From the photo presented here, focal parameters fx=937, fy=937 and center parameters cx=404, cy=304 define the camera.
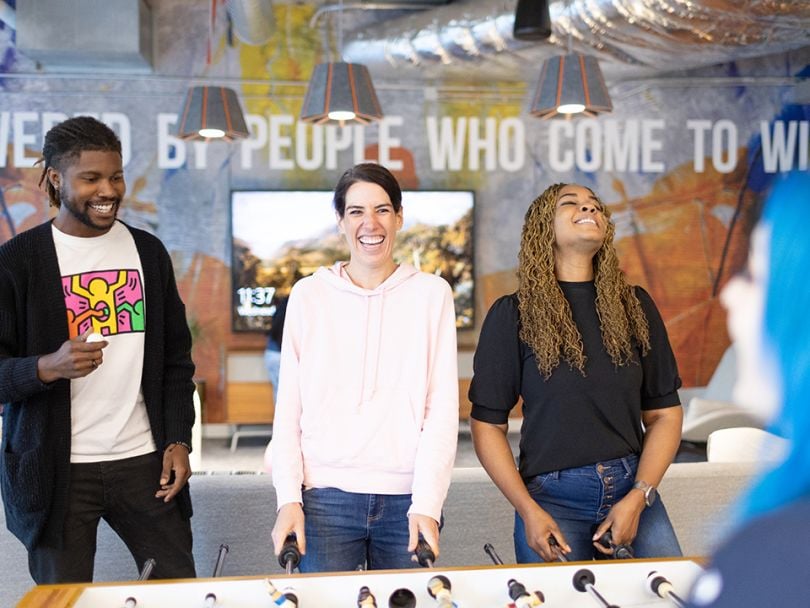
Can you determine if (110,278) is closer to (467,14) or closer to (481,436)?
(481,436)

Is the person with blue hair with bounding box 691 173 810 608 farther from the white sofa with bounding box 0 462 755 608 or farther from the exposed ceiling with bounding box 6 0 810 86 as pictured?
the exposed ceiling with bounding box 6 0 810 86

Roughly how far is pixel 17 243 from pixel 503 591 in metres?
1.42

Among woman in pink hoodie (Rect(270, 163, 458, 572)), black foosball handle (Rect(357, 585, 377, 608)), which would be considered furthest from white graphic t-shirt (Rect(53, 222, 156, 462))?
black foosball handle (Rect(357, 585, 377, 608))

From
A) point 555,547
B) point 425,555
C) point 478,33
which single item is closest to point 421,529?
point 425,555

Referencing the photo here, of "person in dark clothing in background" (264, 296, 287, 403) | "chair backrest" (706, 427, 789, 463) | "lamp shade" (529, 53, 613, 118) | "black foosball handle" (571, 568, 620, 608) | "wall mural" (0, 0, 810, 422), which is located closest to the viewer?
"black foosball handle" (571, 568, 620, 608)

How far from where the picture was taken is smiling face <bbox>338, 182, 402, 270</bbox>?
89.1 inches

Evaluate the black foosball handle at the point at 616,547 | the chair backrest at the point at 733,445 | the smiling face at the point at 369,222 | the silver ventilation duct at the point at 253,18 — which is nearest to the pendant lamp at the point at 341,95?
the silver ventilation duct at the point at 253,18

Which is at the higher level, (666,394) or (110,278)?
(110,278)

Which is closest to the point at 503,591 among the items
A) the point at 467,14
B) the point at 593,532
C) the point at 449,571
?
the point at 449,571

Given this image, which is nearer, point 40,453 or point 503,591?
point 503,591

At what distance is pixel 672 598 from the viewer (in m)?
1.79

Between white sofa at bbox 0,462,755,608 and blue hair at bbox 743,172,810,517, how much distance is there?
224 centimetres

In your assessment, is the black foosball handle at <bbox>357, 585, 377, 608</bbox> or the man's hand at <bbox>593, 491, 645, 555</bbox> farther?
the man's hand at <bbox>593, 491, 645, 555</bbox>

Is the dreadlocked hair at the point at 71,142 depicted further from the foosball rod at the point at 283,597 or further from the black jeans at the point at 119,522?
the foosball rod at the point at 283,597
